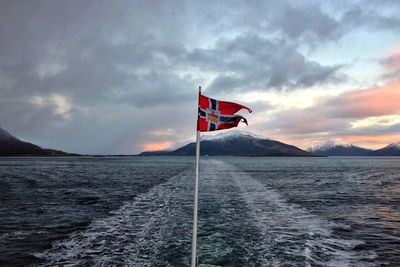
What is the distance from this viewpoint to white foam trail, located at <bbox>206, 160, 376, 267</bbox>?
50.1 ft

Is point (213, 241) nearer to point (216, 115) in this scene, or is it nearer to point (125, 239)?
point (125, 239)

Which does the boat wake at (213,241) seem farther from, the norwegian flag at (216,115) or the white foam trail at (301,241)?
the norwegian flag at (216,115)

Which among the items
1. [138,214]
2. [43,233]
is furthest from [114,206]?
[43,233]

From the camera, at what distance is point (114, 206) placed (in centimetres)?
3042

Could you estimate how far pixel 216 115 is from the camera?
425 inches

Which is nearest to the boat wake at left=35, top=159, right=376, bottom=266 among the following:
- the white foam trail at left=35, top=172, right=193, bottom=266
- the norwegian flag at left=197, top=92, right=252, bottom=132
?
the white foam trail at left=35, top=172, right=193, bottom=266

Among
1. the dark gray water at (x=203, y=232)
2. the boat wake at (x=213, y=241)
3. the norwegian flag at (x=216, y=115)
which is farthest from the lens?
the dark gray water at (x=203, y=232)

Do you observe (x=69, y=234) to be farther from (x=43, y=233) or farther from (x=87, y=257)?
(x=87, y=257)

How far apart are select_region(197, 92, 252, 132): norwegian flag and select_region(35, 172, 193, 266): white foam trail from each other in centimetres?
718

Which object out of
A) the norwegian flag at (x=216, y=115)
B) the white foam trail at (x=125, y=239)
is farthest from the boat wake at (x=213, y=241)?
the norwegian flag at (x=216, y=115)

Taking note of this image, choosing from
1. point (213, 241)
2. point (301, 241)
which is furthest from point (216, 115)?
point (301, 241)

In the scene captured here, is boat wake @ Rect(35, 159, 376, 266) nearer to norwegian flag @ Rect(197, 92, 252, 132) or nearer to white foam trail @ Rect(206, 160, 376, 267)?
white foam trail @ Rect(206, 160, 376, 267)

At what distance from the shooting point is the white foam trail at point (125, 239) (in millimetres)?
14906

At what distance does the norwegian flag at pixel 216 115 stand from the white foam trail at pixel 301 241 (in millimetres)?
7499
